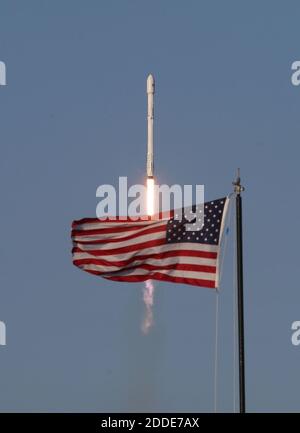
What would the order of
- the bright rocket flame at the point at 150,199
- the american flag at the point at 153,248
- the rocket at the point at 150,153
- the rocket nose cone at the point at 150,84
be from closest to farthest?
the american flag at the point at 153,248 < the bright rocket flame at the point at 150,199 < the rocket at the point at 150,153 < the rocket nose cone at the point at 150,84

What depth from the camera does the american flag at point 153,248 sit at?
310 feet

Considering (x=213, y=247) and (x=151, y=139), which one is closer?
(x=213, y=247)

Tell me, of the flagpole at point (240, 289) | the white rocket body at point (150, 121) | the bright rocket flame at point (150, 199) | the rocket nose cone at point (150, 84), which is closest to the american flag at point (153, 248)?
the flagpole at point (240, 289)

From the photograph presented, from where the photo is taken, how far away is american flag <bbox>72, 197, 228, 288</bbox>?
94.4 metres

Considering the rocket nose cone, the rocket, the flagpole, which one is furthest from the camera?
the rocket nose cone

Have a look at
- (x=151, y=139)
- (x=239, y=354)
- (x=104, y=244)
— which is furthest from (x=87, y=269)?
(x=151, y=139)

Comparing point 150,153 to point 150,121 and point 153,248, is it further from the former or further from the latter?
point 153,248

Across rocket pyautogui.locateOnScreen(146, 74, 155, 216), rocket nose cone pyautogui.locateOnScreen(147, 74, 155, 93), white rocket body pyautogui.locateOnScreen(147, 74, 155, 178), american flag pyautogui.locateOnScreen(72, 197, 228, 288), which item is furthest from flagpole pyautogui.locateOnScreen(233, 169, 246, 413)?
rocket nose cone pyautogui.locateOnScreen(147, 74, 155, 93)

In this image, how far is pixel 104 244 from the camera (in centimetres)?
9806

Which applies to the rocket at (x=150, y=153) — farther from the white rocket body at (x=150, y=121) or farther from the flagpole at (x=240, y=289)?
the flagpole at (x=240, y=289)

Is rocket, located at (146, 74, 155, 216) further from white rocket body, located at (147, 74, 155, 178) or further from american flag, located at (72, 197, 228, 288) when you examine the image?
american flag, located at (72, 197, 228, 288)
